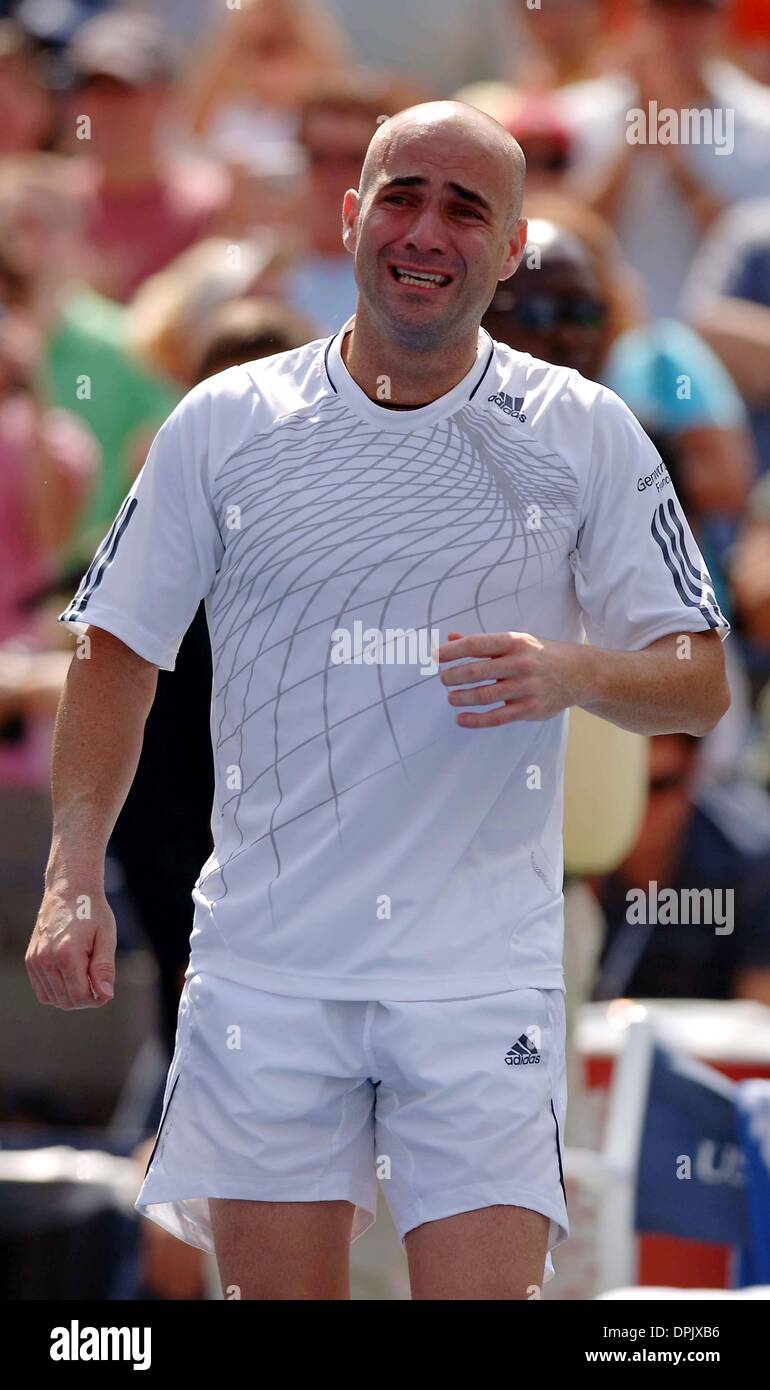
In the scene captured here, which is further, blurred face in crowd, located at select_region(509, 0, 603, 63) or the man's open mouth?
blurred face in crowd, located at select_region(509, 0, 603, 63)

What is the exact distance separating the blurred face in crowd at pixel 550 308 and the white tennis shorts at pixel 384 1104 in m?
1.64

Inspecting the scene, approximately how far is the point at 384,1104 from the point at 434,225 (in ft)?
3.86

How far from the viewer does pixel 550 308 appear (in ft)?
13.3

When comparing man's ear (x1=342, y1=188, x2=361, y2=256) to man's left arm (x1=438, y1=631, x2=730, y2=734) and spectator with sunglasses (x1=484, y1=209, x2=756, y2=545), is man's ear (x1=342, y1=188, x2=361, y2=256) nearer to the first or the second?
man's left arm (x1=438, y1=631, x2=730, y2=734)

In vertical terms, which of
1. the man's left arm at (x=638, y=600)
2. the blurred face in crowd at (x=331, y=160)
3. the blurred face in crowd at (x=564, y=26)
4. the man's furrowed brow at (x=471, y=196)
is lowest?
the man's left arm at (x=638, y=600)

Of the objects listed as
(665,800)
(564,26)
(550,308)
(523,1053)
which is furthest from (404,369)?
(564,26)

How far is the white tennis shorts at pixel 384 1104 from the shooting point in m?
2.69

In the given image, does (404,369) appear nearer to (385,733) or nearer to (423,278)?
(423,278)

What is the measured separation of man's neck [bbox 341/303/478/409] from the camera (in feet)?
9.29

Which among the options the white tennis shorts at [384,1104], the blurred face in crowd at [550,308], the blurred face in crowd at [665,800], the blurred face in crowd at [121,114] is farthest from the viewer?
the blurred face in crowd at [121,114]

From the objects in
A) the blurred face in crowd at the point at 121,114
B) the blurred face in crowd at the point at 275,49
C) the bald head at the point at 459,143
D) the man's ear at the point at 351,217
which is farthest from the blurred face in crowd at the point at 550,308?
the blurred face in crowd at the point at 275,49

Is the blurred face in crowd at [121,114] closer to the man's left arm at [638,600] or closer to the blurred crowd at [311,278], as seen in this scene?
the blurred crowd at [311,278]

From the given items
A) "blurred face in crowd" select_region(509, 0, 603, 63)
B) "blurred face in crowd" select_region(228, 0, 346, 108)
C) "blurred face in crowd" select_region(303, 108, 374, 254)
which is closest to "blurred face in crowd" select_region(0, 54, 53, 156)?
"blurred face in crowd" select_region(228, 0, 346, 108)

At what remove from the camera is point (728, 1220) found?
4309 mm
